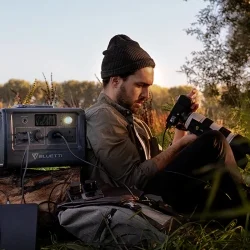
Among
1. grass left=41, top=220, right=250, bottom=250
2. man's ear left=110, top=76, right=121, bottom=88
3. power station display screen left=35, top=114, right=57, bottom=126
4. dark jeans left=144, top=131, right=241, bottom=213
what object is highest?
man's ear left=110, top=76, right=121, bottom=88

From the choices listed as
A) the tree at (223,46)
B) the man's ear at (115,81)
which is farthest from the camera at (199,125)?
the tree at (223,46)

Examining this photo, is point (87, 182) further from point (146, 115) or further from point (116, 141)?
point (146, 115)

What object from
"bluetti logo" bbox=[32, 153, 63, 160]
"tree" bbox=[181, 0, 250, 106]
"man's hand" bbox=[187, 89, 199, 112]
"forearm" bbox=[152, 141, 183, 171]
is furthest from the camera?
"tree" bbox=[181, 0, 250, 106]

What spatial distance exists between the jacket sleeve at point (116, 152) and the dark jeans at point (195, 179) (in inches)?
4.8

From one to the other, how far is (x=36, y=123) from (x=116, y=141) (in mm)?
436

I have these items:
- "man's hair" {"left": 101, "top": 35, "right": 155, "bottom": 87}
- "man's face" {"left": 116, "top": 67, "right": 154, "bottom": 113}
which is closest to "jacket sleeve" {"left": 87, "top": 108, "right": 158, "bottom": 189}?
"man's face" {"left": 116, "top": 67, "right": 154, "bottom": 113}

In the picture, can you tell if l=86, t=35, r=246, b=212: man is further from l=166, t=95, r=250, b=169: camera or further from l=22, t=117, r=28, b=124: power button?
l=22, t=117, r=28, b=124: power button

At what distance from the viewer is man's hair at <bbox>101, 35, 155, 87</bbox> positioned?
361 centimetres

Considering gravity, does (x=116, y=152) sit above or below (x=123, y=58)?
below

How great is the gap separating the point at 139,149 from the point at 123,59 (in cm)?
53

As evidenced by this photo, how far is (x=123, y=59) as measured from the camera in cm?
362

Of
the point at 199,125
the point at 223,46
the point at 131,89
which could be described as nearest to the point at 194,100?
the point at 199,125

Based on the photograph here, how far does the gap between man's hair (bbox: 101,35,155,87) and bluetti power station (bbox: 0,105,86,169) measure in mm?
402

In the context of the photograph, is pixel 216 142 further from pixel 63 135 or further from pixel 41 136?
pixel 41 136
